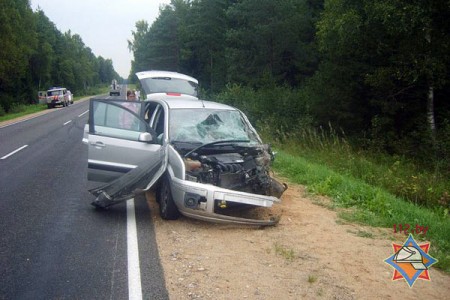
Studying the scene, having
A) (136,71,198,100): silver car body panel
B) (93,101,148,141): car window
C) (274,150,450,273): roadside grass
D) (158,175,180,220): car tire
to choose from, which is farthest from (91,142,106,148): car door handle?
(136,71,198,100): silver car body panel

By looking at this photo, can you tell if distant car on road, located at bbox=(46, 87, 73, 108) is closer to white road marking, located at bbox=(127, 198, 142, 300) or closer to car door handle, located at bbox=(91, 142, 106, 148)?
→ car door handle, located at bbox=(91, 142, 106, 148)

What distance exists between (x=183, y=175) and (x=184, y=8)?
5523 centimetres

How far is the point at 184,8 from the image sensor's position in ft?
190

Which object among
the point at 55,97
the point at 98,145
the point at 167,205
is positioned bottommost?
the point at 55,97

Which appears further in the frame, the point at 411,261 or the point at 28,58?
the point at 28,58

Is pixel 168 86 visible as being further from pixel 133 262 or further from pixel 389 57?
pixel 133 262

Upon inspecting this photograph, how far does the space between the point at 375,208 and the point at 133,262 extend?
4.07 metres

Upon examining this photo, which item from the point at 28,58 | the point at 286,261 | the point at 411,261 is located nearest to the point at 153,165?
the point at 286,261

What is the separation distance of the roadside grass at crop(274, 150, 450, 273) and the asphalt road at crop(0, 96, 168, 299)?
10.6ft

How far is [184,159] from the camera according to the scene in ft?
21.2

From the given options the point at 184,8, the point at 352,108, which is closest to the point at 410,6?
the point at 352,108

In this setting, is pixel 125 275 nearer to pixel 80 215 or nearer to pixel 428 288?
pixel 80 215

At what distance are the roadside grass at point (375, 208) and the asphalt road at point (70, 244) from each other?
3.23m

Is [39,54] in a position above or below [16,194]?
above
